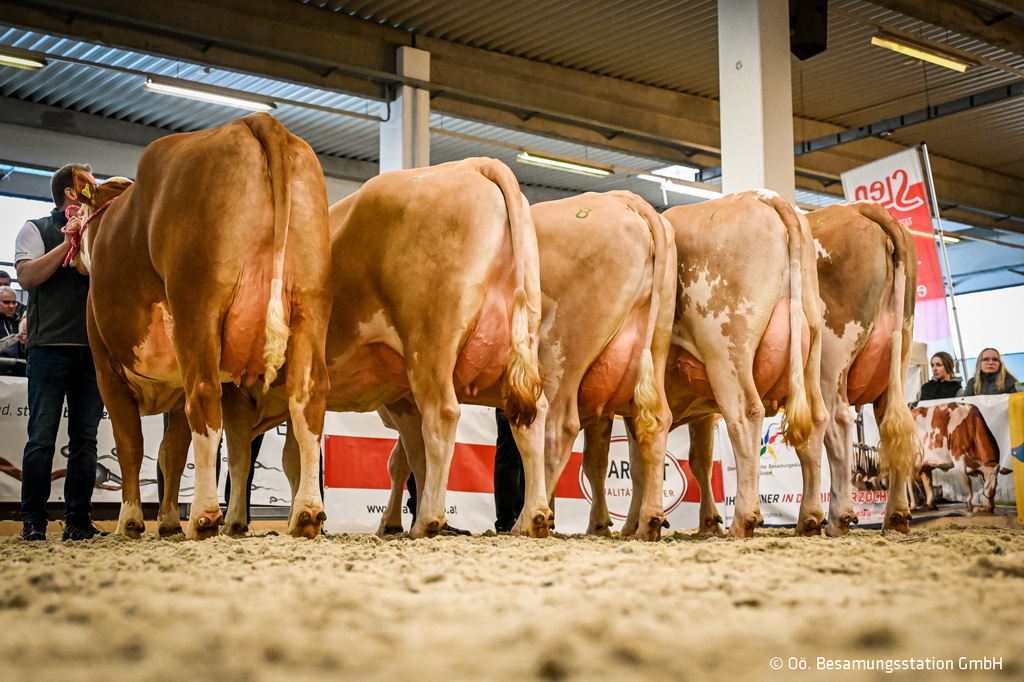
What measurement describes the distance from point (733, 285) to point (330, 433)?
342 centimetres

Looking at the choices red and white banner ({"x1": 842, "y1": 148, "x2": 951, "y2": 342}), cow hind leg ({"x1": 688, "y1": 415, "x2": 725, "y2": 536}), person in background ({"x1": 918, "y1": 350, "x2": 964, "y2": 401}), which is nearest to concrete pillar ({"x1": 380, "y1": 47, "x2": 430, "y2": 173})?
red and white banner ({"x1": 842, "y1": 148, "x2": 951, "y2": 342})

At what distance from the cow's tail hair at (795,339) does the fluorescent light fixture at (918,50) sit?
26.7 feet

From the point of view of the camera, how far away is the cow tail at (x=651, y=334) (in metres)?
5.02

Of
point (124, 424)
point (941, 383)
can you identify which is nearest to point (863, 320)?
point (124, 424)

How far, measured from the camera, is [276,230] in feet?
14.1

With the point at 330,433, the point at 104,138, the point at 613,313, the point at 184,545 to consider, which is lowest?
the point at 184,545

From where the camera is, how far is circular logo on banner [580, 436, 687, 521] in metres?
Result: 8.60

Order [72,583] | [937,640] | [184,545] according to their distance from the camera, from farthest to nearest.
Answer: [184,545]
[72,583]
[937,640]

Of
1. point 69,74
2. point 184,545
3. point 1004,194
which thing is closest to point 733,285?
point 184,545

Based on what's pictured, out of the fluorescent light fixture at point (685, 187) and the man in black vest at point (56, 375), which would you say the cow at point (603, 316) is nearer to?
the man in black vest at point (56, 375)

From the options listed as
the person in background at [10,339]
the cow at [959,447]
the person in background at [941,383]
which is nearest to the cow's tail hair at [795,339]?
the cow at [959,447]

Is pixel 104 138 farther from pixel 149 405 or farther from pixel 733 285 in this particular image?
pixel 733 285

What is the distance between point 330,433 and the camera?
7.22 meters

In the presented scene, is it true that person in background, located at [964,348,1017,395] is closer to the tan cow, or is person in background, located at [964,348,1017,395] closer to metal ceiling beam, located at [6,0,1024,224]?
the tan cow
